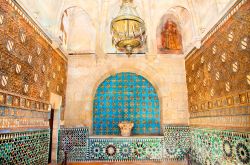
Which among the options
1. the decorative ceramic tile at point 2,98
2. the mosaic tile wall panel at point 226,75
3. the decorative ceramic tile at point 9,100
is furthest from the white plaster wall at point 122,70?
the decorative ceramic tile at point 2,98

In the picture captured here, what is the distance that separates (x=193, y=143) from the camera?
6.36 metres

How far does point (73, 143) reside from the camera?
652 cm

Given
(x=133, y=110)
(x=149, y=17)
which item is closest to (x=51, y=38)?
(x=149, y=17)

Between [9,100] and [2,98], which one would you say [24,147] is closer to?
[9,100]

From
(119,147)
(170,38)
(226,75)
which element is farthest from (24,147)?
(170,38)

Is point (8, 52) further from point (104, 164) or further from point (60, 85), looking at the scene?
point (104, 164)

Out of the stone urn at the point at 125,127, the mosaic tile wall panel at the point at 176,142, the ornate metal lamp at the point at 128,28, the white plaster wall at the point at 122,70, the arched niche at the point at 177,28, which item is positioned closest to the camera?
the ornate metal lamp at the point at 128,28

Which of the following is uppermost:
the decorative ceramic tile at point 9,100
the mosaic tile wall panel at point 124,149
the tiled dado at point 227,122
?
the decorative ceramic tile at point 9,100

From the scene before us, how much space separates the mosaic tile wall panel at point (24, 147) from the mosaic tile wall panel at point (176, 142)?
3797mm

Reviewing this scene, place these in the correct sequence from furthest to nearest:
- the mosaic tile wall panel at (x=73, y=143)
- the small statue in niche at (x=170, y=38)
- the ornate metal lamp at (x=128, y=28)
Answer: the small statue in niche at (x=170, y=38)
the mosaic tile wall panel at (x=73, y=143)
the ornate metal lamp at (x=128, y=28)

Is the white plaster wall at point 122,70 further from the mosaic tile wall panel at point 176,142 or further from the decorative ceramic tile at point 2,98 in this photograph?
the decorative ceramic tile at point 2,98

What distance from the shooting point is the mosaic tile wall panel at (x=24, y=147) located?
3.40m

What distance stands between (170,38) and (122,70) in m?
2.26

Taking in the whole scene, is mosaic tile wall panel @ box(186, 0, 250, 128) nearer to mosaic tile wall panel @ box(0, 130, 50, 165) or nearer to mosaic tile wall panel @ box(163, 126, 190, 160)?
mosaic tile wall panel @ box(163, 126, 190, 160)
